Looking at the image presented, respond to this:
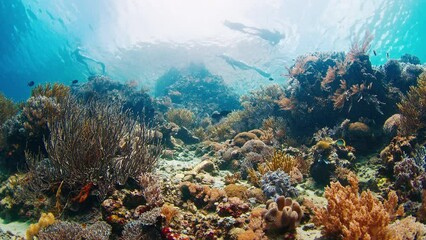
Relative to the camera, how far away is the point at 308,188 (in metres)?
6.51

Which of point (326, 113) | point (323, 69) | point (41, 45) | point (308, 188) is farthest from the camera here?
point (41, 45)

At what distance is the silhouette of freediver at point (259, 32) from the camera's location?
2906cm

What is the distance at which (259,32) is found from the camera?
30281 millimetres

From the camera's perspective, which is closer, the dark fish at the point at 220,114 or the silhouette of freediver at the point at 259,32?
the dark fish at the point at 220,114

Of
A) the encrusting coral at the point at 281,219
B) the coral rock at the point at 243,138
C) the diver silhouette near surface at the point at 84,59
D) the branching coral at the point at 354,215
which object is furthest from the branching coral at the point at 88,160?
the diver silhouette near surface at the point at 84,59

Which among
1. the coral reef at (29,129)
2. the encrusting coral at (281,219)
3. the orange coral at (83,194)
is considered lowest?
the encrusting coral at (281,219)

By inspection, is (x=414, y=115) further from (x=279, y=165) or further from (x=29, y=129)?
(x=29, y=129)

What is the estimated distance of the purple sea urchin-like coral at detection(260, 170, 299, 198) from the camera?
5.57 m

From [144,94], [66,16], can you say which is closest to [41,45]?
[66,16]

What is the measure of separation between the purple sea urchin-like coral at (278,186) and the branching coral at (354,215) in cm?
161

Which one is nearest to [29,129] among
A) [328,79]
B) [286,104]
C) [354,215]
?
[354,215]

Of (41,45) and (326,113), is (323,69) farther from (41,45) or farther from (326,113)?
(41,45)

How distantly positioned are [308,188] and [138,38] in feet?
108

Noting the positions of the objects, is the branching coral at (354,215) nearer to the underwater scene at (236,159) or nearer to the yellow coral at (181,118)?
the underwater scene at (236,159)
